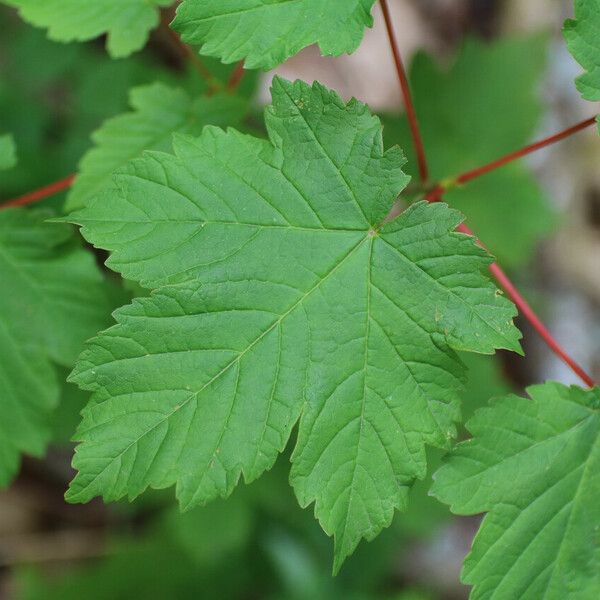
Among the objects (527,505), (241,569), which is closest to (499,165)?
(527,505)

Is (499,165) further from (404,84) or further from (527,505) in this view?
(527,505)

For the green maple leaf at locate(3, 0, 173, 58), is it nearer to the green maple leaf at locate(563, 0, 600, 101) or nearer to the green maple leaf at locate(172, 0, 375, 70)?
the green maple leaf at locate(172, 0, 375, 70)

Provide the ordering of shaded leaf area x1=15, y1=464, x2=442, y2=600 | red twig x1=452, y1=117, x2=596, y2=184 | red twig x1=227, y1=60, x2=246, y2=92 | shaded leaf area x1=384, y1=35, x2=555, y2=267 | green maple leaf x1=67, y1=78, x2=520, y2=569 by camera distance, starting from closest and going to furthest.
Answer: green maple leaf x1=67, y1=78, x2=520, y2=569
red twig x1=452, y1=117, x2=596, y2=184
red twig x1=227, y1=60, x2=246, y2=92
shaded leaf area x1=384, y1=35, x2=555, y2=267
shaded leaf area x1=15, y1=464, x2=442, y2=600

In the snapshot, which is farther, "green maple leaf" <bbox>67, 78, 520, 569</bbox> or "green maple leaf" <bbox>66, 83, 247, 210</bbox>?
"green maple leaf" <bbox>66, 83, 247, 210</bbox>

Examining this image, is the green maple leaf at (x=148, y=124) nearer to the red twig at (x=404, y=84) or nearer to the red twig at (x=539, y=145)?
the red twig at (x=404, y=84)

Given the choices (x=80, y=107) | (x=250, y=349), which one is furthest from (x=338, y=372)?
(x=80, y=107)

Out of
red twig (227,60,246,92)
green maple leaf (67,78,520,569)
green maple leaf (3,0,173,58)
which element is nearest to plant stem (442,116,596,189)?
green maple leaf (67,78,520,569)
